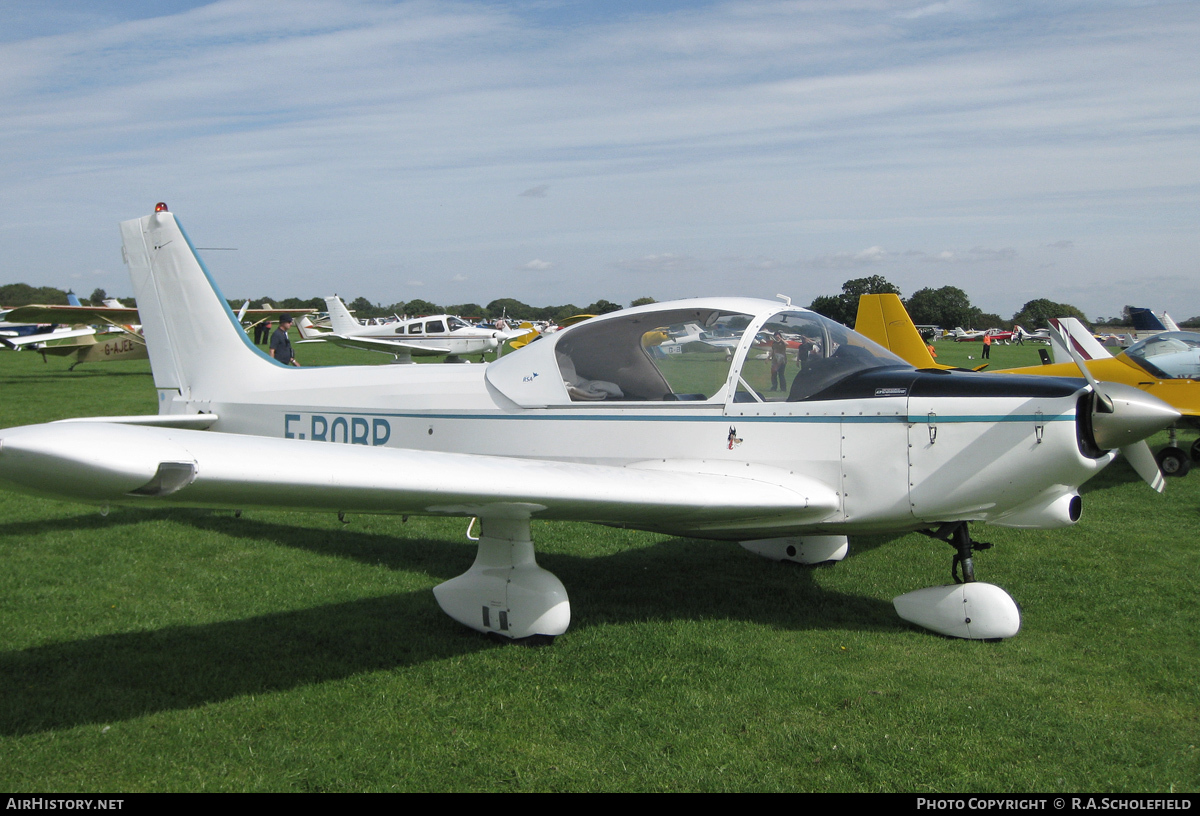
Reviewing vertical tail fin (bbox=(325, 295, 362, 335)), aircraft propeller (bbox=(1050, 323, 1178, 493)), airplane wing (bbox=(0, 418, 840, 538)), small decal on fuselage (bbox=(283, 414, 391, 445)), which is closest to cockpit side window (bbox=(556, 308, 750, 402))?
airplane wing (bbox=(0, 418, 840, 538))

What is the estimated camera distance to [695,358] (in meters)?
4.92

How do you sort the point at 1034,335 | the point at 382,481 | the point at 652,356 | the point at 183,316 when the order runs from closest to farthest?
the point at 382,481 < the point at 652,356 < the point at 183,316 < the point at 1034,335

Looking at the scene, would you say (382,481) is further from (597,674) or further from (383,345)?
(383,345)

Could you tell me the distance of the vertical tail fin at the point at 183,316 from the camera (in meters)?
6.68

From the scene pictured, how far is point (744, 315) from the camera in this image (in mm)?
4914

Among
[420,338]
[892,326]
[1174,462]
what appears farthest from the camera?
[420,338]

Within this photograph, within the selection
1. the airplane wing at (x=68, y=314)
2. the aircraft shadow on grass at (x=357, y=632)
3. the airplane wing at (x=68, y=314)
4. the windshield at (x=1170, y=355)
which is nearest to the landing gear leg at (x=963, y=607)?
the aircraft shadow on grass at (x=357, y=632)

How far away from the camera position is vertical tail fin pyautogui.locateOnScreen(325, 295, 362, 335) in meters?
33.8

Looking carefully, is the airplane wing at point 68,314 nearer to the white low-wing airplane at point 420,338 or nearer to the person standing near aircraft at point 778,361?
the white low-wing airplane at point 420,338

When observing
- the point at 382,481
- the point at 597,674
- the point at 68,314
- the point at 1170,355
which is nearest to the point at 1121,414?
the point at 597,674

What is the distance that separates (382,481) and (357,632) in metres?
1.76

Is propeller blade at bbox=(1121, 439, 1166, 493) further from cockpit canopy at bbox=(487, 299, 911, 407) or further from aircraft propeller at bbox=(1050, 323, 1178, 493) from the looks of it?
cockpit canopy at bbox=(487, 299, 911, 407)

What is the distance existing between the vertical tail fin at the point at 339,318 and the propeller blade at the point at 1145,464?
1255 inches
